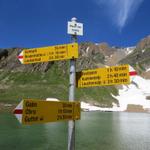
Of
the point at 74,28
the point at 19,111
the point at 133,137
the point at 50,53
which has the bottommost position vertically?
the point at 133,137

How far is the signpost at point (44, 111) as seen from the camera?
940cm

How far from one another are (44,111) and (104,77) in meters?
2.77

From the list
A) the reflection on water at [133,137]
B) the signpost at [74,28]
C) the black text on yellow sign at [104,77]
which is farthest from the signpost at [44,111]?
the reflection on water at [133,137]

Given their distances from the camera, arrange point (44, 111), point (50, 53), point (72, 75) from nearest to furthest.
Answer: point (44, 111)
point (72, 75)
point (50, 53)

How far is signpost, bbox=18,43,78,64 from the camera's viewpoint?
11.6 metres

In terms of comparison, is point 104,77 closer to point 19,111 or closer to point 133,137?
point 19,111

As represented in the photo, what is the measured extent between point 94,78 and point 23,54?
9.54 feet

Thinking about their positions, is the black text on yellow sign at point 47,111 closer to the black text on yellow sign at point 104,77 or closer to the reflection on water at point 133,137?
the black text on yellow sign at point 104,77

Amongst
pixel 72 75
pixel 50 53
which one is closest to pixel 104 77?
pixel 72 75

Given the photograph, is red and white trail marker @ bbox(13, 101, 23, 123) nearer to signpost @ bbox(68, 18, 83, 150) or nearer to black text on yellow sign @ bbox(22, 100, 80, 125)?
black text on yellow sign @ bbox(22, 100, 80, 125)

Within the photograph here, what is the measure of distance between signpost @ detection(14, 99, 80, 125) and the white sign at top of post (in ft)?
8.28

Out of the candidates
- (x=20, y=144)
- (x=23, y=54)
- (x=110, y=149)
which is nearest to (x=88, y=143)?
(x=110, y=149)

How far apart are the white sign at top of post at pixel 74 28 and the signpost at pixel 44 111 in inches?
99.4

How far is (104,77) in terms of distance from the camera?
11750 mm
